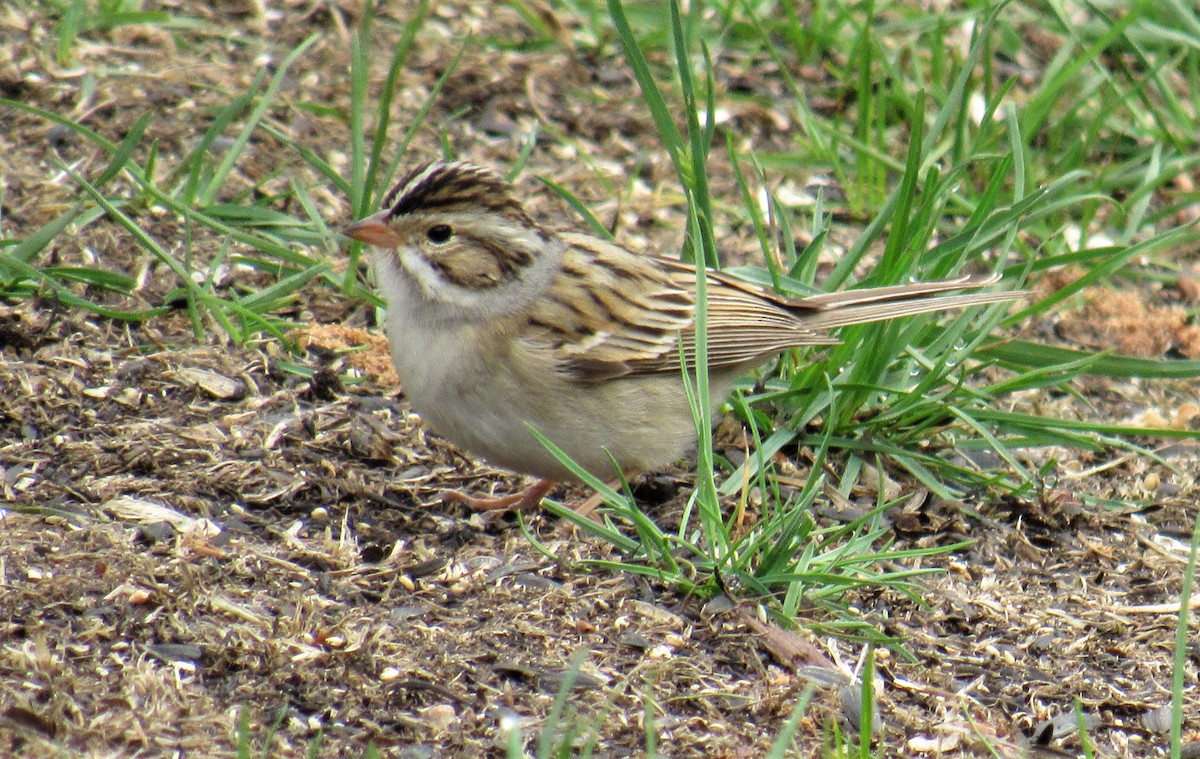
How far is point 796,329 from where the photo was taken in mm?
4551

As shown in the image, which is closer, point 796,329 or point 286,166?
point 796,329

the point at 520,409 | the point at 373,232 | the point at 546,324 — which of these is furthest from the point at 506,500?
the point at 373,232

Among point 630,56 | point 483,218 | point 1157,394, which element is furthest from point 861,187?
point 483,218

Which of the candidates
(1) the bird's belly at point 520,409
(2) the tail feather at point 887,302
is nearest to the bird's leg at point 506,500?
(1) the bird's belly at point 520,409

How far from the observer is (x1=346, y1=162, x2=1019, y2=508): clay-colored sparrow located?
414 centimetres

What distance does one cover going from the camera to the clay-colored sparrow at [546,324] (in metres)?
4.14

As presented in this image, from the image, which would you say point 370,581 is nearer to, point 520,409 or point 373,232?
point 520,409

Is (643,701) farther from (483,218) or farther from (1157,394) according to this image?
(1157,394)

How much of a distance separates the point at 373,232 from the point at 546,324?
53cm

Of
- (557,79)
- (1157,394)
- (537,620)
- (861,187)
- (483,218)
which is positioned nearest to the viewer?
(537,620)

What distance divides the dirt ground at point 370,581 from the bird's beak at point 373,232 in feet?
1.93

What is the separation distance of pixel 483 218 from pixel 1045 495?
5.89ft

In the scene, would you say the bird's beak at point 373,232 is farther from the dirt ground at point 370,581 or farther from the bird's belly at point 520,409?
the dirt ground at point 370,581

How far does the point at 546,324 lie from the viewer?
4332 mm
